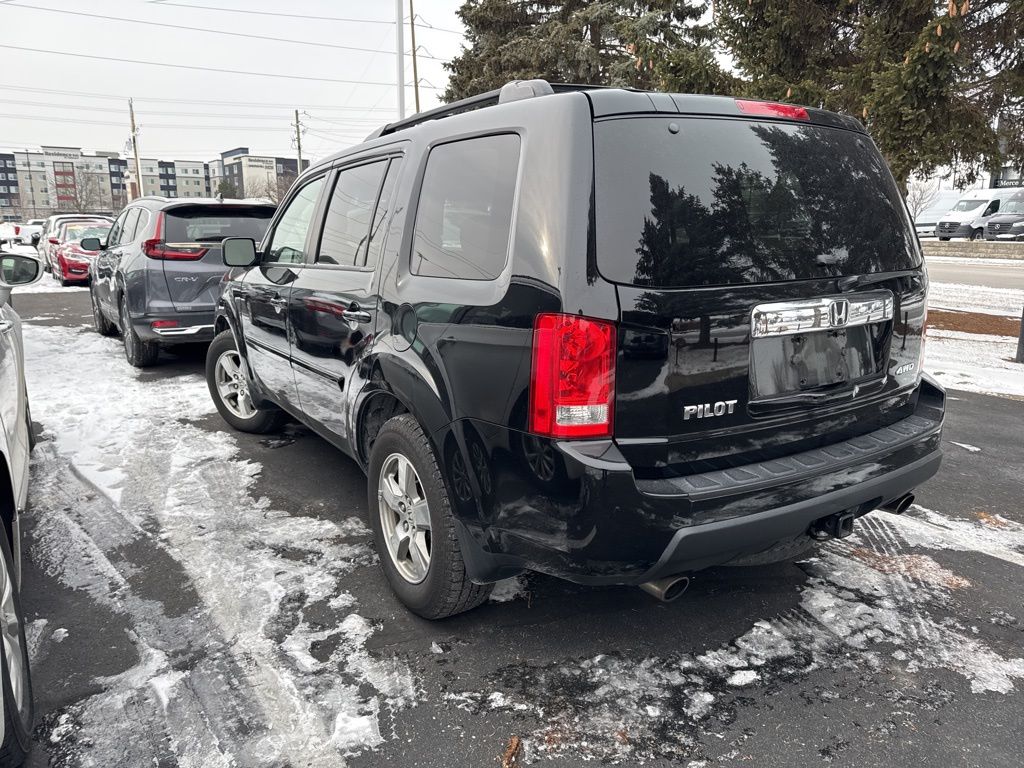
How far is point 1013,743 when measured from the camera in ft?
7.38

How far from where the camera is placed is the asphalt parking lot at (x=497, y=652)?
2.27m

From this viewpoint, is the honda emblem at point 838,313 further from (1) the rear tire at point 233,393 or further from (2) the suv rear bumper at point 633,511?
(1) the rear tire at point 233,393

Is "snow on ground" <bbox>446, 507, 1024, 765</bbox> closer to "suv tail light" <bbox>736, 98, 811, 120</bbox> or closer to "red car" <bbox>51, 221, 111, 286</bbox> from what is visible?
"suv tail light" <bbox>736, 98, 811, 120</bbox>

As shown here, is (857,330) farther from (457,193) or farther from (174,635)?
(174,635)

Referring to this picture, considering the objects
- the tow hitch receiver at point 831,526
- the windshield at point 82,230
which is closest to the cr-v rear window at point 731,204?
the tow hitch receiver at point 831,526

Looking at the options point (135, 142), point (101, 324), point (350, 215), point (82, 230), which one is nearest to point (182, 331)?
point (101, 324)

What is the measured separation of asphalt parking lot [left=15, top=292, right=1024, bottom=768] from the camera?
227 centimetres

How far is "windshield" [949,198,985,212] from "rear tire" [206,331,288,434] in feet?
112

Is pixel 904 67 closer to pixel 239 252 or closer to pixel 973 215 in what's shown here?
pixel 239 252

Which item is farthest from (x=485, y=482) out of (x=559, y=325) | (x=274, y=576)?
(x=274, y=576)

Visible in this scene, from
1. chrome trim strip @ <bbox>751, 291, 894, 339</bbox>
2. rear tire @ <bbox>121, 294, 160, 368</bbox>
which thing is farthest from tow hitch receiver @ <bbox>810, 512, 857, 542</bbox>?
rear tire @ <bbox>121, 294, 160, 368</bbox>

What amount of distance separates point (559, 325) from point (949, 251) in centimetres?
2821

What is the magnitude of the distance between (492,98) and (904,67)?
8258 millimetres

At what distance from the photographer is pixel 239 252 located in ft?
14.8
